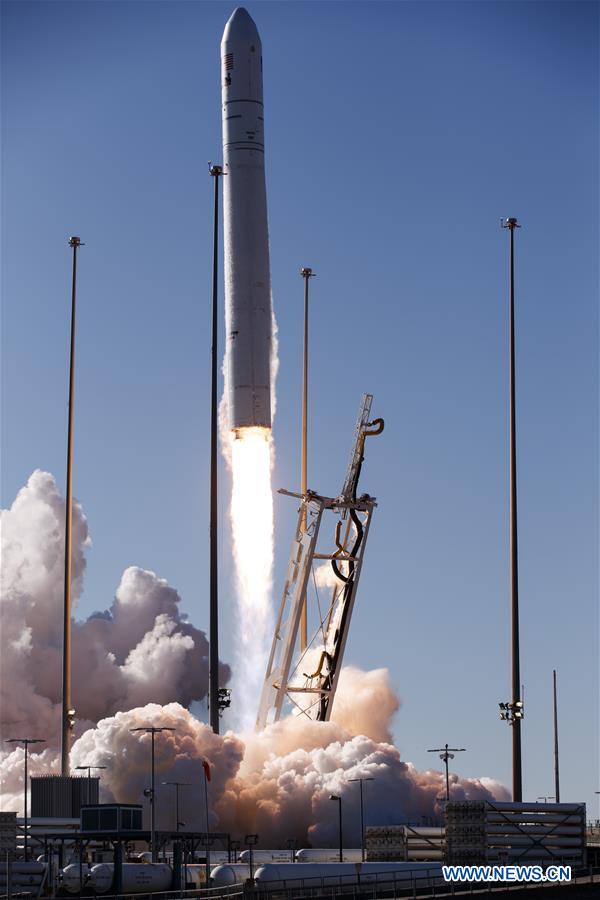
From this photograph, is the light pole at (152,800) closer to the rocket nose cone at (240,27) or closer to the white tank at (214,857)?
the white tank at (214,857)

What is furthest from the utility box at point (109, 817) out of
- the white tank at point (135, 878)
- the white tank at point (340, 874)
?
the white tank at point (340, 874)

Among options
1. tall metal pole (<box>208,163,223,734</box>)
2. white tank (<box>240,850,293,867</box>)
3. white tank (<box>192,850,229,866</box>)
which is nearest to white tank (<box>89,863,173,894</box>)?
white tank (<box>240,850,293,867</box>)

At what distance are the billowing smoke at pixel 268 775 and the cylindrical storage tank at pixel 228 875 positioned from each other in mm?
12007

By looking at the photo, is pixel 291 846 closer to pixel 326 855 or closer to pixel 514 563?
pixel 326 855

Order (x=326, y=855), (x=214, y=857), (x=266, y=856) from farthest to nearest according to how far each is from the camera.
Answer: (x=214, y=857) < (x=326, y=855) < (x=266, y=856)

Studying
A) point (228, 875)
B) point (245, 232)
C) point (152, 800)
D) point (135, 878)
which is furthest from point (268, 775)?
point (245, 232)

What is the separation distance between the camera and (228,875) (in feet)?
346

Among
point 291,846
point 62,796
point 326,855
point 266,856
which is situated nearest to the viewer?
point 266,856

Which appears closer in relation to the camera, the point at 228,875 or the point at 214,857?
the point at 228,875

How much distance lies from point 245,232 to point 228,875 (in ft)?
107

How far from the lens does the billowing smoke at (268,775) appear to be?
119438 millimetres

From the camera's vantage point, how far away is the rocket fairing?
398 feet

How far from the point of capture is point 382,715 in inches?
5157

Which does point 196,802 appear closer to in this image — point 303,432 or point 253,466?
point 253,466
